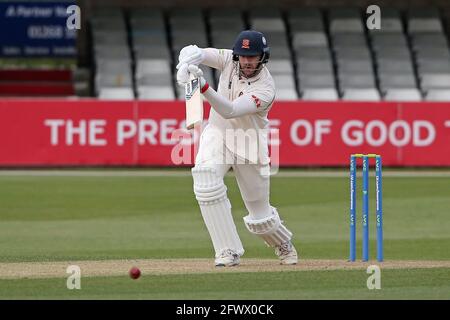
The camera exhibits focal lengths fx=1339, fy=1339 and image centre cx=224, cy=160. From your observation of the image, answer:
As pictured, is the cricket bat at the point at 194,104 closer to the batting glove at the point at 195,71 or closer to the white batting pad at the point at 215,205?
the batting glove at the point at 195,71

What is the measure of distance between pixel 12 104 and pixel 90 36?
737 cm

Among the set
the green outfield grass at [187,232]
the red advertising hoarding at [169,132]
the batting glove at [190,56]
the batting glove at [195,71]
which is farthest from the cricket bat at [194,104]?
the red advertising hoarding at [169,132]

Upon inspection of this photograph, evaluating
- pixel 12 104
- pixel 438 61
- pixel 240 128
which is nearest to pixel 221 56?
pixel 240 128

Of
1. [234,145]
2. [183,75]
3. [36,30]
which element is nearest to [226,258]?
[234,145]

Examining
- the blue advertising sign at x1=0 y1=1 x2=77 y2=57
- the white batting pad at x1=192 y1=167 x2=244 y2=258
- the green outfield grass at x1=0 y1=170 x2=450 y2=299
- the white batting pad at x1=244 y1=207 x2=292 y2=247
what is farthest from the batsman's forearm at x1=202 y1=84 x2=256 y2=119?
the blue advertising sign at x1=0 y1=1 x2=77 y2=57

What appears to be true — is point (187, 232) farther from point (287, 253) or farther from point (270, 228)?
point (270, 228)

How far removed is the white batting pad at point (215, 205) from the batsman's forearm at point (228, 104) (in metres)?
0.56

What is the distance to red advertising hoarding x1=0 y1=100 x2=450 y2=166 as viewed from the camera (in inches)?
991

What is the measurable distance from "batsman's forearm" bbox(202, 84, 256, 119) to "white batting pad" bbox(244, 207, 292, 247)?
3.53ft

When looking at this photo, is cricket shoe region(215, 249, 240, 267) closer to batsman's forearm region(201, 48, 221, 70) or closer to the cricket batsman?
the cricket batsman

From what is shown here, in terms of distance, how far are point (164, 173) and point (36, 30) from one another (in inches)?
309

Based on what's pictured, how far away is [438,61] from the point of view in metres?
31.8

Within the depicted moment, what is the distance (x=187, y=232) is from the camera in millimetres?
16344
